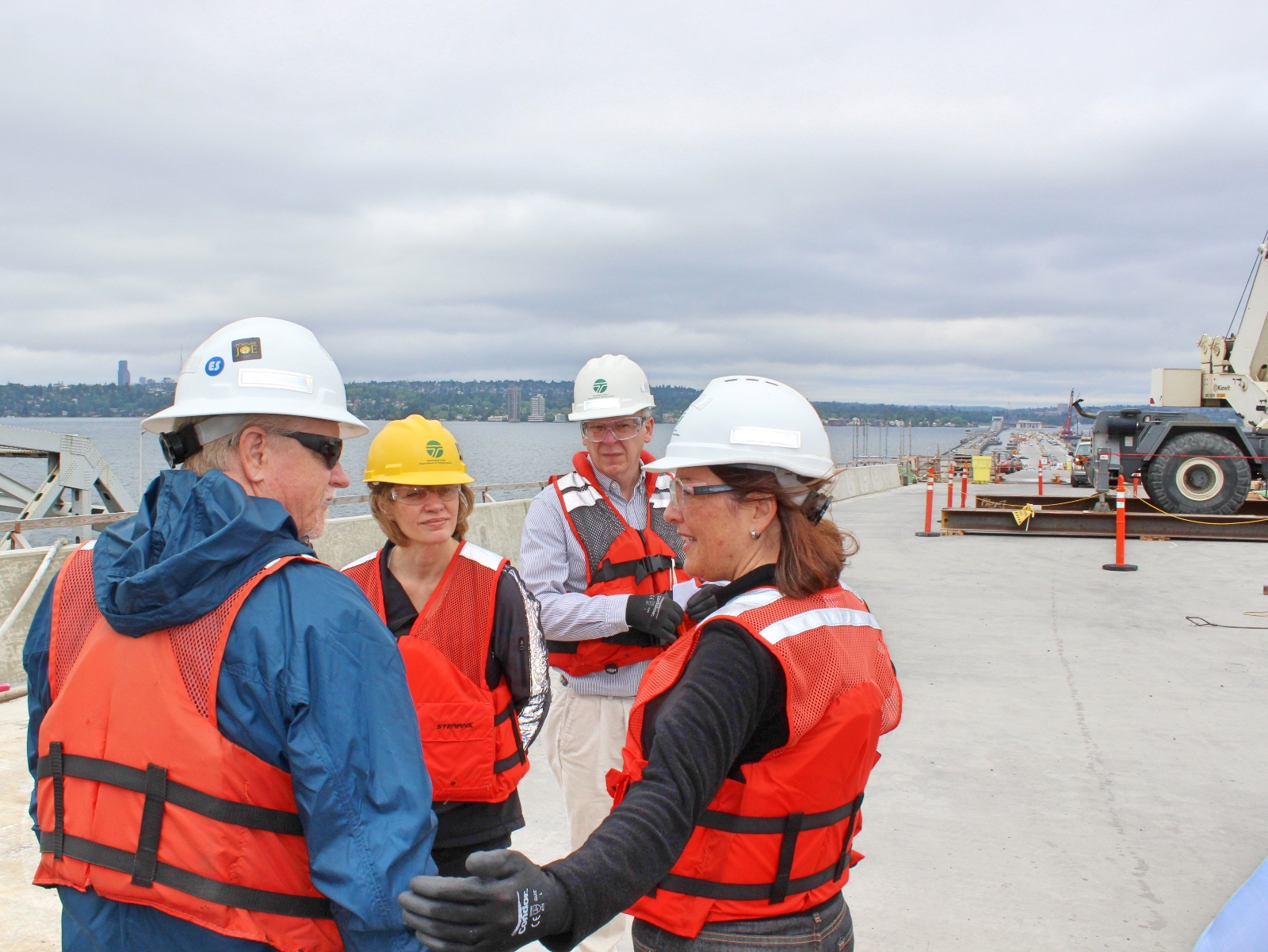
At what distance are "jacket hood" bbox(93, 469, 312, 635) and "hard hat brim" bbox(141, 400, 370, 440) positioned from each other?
0.48 ft

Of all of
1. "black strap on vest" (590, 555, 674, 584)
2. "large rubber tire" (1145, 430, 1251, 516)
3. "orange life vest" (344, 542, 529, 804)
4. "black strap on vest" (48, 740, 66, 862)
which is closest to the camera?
"black strap on vest" (48, 740, 66, 862)

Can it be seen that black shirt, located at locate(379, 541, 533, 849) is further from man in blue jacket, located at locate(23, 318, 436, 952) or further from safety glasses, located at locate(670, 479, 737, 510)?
man in blue jacket, located at locate(23, 318, 436, 952)

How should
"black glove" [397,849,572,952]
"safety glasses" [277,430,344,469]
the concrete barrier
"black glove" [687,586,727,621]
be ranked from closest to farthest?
1. "black glove" [397,849,572,952]
2. "safety glasses" [277,430,344,469]
3. "black glove" [687,586,727,621]
4. the concrete barrier

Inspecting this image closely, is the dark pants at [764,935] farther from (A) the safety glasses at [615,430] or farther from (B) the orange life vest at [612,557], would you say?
(A) the safety glasses at [615,430]

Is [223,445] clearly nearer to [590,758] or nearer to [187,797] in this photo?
[187,797]

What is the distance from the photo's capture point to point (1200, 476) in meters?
16.5

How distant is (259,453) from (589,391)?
2057mm

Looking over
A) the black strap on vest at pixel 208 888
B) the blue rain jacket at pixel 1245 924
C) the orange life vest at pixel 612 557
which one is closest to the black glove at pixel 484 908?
the black strap on vest at pixel 208 888

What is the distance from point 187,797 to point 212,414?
0.70 meters

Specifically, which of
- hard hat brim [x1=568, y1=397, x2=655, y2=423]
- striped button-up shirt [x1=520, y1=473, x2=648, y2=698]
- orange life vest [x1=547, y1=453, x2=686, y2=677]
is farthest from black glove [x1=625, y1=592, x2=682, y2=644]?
hard hat brim [x1=568, y1=397, x2=655, y2=423]

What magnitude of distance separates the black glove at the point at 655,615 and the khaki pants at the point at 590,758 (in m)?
0.38

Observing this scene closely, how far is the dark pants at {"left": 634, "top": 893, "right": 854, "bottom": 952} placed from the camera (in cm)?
179

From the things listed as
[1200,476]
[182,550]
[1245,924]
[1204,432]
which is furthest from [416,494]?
[1204,432]

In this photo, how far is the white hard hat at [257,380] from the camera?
5.79 feet
